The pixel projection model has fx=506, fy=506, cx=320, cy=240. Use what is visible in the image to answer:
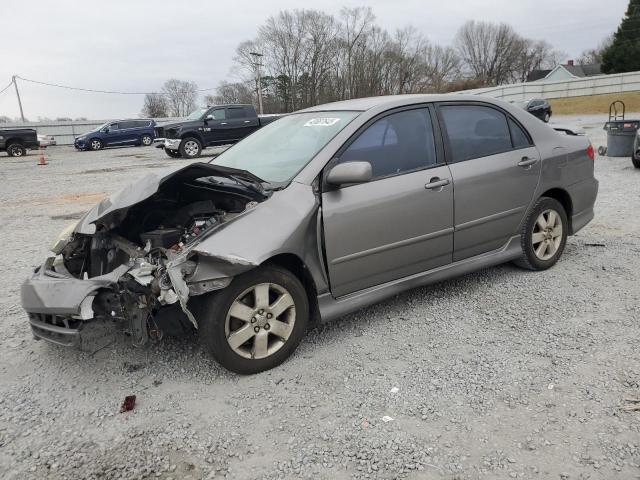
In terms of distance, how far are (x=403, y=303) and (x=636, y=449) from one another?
1972 millimetres

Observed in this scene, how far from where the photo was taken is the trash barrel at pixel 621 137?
11.9 meters

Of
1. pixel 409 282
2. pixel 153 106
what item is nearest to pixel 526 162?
pixel 409 282

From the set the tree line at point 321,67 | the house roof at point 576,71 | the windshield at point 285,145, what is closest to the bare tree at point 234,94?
the tree line at point 321,67

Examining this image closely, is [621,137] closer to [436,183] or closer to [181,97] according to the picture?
[436,183]

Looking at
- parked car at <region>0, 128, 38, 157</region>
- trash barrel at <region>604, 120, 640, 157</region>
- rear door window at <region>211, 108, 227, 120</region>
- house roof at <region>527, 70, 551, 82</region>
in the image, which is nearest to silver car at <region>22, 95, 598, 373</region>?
trash barrel at <region>604, 120, 640, 157</region>

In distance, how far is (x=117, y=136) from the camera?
27500 millimetres

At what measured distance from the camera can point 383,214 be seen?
344 cm

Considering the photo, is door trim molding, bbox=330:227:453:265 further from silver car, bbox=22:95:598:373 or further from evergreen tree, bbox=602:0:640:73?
evergreen tree, bbox=602:0:640:73

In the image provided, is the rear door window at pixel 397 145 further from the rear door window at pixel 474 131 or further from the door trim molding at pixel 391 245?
the door trim molding at pixel 391 245

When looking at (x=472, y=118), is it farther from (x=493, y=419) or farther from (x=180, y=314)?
(x=180, y=314)

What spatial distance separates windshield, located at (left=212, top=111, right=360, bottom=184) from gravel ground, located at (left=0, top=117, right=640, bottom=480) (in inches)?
47.7

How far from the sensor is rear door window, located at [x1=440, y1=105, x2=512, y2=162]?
3.95 metres

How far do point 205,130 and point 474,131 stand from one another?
16500 mm

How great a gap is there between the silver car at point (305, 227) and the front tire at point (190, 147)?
49.6ft
